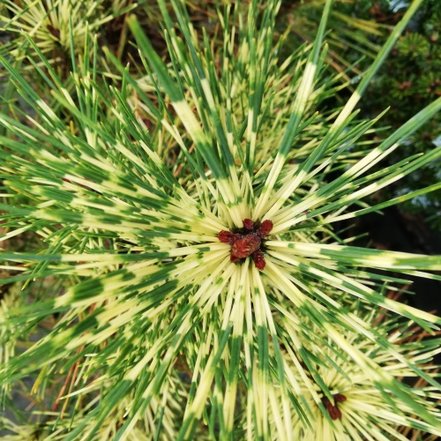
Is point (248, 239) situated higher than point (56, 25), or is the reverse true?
point (56, 25)

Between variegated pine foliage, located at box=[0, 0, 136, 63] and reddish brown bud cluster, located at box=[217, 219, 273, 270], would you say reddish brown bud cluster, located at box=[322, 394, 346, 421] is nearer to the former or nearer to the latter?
reddish brown bud cluster, located at box=[217, 219, 273, 270]

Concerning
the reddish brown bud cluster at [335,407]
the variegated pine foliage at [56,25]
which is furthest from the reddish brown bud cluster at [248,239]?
the variegated pine foliage at [56,25]

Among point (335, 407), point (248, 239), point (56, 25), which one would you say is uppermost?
point (56, 25)

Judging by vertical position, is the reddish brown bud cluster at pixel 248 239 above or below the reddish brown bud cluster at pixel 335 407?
above

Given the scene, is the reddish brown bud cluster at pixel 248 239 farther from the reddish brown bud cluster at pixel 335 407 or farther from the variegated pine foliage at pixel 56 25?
the variegated pine foliage at pixel 56 25

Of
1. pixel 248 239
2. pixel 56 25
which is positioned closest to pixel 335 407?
pixel 248 239

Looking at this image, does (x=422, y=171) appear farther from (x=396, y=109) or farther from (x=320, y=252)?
(x=320, y=252)

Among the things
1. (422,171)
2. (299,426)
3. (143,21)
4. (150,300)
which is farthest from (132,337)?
(422,171)

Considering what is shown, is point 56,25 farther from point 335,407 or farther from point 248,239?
point 335,407
